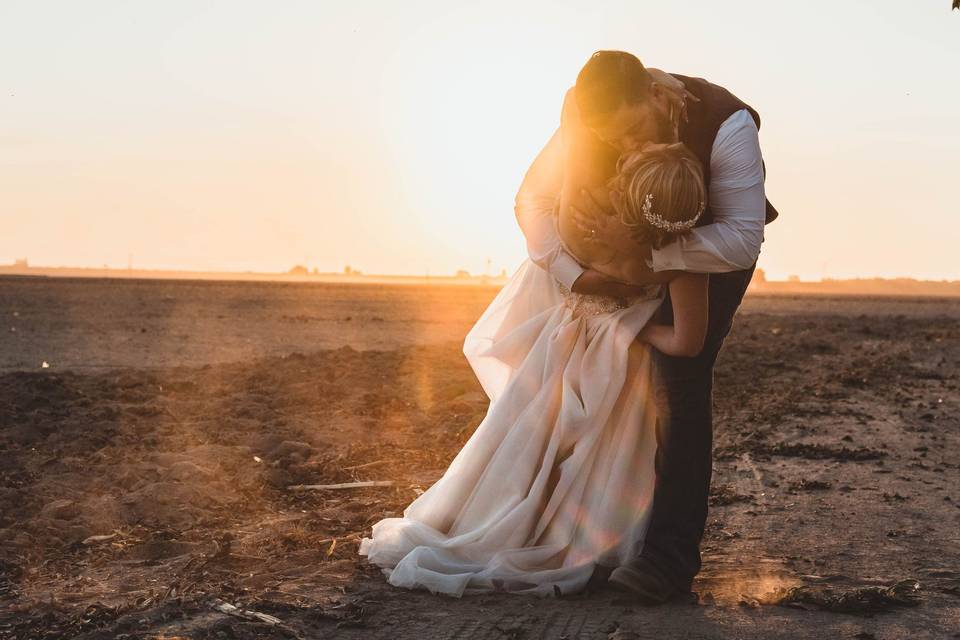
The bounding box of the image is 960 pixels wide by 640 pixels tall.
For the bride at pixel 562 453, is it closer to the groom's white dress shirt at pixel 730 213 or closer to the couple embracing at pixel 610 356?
the couple embracing at pixel 610 356

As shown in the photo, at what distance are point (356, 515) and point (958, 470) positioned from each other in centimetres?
373

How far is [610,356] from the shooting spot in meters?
3.89

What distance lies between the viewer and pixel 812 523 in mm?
4801

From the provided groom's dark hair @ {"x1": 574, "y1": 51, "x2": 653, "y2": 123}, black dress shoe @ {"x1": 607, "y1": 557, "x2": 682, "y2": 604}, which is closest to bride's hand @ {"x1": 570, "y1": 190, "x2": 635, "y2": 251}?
groom's dark hair @ {"x1": 574, "y1": 51, "x2": 653, "y2": 123}

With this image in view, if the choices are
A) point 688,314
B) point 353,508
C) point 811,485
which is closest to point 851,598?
point 688,314

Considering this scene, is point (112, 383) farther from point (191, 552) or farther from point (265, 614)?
point (265, 614)

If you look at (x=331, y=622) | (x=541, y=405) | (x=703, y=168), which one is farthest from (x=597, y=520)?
(x=703, y=168)

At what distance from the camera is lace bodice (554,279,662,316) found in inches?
150

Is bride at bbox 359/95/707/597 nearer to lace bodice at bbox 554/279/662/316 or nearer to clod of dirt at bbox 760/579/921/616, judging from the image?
lace bodice at bbox 554/279/662/316

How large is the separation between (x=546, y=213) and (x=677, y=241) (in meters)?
0.71

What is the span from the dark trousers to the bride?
0.37 feet

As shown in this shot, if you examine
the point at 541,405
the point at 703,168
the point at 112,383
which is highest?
the point at 703,168

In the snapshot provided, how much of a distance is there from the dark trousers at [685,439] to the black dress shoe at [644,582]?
71 mm

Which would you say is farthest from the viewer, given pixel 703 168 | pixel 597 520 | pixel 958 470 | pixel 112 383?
pixel 112 383
